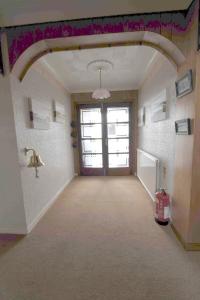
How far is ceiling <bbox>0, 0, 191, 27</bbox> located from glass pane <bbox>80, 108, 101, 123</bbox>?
2.93 metres

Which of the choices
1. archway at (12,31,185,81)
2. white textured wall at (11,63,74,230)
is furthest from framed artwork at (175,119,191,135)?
white textured wall at (11,63,74,230)

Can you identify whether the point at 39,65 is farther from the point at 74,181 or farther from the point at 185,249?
the point at 185,249

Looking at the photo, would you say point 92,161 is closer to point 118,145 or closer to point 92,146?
point 92,146

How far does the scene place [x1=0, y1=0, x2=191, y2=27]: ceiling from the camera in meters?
1.31

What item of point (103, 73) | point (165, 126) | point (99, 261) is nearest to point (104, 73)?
point (103, 73)

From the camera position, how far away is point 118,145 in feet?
14.7

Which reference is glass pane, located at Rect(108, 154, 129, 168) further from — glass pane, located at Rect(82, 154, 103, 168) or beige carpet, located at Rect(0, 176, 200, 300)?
beige carpet, located at Rect(0, 176, 200, 300)

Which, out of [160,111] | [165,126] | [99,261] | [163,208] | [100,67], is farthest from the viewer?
[100,67]

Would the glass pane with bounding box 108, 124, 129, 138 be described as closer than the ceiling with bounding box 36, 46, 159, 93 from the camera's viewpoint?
No

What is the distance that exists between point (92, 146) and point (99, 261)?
325 cm

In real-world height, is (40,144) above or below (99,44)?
below

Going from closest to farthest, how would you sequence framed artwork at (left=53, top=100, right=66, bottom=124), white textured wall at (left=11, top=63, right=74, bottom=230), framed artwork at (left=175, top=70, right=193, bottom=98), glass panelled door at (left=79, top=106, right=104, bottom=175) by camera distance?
framed artwork at (left=175, top=70, right=193, bottom=98), white textured wall at (left=11, top=63, right=74, bottom=230), framed artwork at (left=53, top=100, right=66, bottom=124), glass panelled door at (left=79, top=106, right=104, bottom=175)

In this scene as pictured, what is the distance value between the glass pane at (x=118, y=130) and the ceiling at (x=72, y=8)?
9.95ft

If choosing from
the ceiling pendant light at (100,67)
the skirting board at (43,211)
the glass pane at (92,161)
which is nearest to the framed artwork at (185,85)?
the ceiling pendant light at (100,67)
